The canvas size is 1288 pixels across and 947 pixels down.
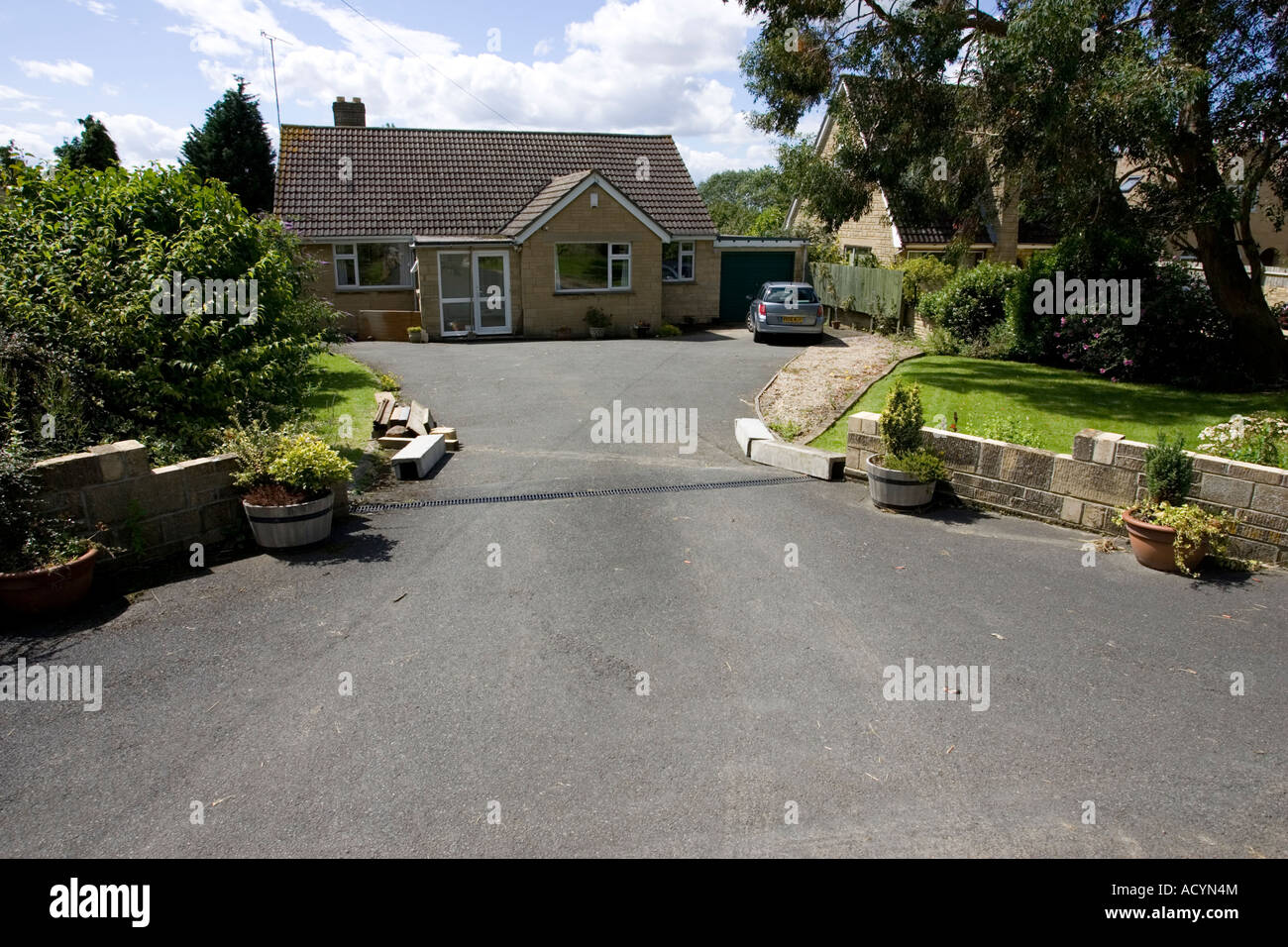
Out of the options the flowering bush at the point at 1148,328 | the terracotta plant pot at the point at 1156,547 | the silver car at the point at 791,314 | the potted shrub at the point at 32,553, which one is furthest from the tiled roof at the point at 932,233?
the potted shrub at the point at 32,553

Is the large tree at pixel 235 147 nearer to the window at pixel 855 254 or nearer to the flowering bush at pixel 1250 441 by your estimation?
the window at pixel 855 254

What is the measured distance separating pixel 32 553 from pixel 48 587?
0.33m

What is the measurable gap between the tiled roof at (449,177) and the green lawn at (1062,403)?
45.3ft

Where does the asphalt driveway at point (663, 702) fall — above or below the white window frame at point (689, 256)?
below

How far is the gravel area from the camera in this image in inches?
575

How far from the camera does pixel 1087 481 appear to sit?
8945 millimetres

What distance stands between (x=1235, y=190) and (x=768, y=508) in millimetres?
10855

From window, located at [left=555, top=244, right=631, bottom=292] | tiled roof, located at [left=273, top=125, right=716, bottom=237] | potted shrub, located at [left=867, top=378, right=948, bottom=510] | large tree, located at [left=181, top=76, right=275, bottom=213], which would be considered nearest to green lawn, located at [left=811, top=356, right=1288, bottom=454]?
potted shrub, located at [left=867, top=378, right=948, bottom=510]

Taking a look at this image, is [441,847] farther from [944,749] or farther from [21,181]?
[21,181]

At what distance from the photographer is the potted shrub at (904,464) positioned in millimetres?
9664

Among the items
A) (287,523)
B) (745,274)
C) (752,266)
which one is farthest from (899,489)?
(752,266)

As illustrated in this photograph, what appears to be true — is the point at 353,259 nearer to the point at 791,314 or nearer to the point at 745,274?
the point at 745,274

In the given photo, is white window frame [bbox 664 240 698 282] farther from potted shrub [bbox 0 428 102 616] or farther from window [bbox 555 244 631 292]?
potted shrub [bbox 0 428 102 616]

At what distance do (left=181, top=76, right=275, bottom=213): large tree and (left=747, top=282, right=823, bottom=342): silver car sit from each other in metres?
20.7
